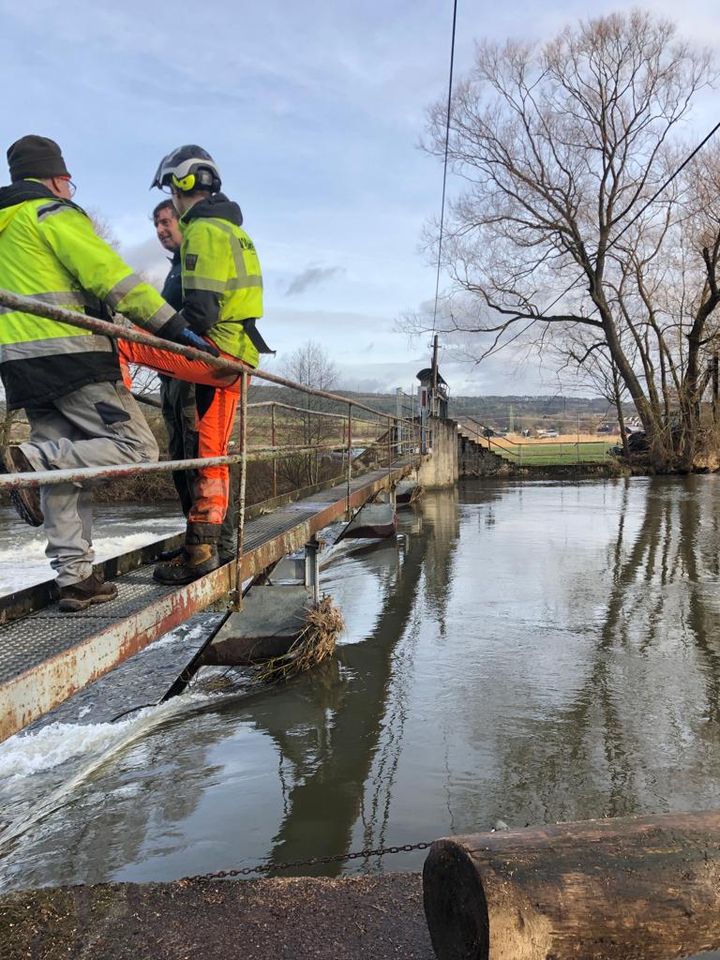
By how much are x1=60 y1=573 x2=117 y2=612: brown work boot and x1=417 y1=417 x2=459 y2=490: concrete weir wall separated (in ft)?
62.4

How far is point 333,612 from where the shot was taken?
6430 millimetres

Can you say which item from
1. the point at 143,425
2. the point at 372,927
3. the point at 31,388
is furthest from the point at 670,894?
the point at 31,388

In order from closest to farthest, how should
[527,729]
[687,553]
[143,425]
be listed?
[143,425] → [527,729] → [687,553]

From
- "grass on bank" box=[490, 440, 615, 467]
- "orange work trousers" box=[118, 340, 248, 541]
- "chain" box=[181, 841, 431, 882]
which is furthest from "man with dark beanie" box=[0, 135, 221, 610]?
"grass on bank" box=[490, 440, 615, 467]

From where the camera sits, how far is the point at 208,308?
360 centimetres

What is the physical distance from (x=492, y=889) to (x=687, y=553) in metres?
9.53

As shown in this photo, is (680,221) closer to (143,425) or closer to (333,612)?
(333,612)

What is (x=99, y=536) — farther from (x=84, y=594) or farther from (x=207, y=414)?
(x=84, y=594)

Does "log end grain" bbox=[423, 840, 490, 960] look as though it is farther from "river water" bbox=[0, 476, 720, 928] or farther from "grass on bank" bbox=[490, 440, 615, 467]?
"grass on bank" bbox=[490, 440, 615, 467]

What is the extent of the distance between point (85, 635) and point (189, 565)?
3.37ft

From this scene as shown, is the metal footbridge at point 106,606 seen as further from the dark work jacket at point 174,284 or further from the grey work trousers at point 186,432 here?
the dark work jacket at point 174,284

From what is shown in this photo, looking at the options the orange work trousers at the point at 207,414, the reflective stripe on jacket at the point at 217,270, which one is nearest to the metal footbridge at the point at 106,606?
the orange work trousers at the point at 207,414

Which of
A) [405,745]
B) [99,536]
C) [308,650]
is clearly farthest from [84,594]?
[99,536]

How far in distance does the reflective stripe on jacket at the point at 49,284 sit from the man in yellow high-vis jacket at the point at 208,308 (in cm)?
53
